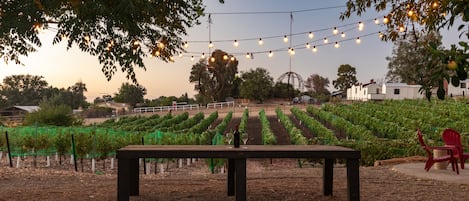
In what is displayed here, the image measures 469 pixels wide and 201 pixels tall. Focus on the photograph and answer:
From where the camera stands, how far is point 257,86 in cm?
5716

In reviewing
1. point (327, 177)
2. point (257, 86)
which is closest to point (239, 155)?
point (327, 177)

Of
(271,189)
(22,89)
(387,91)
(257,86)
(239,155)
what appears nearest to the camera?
(239,155)

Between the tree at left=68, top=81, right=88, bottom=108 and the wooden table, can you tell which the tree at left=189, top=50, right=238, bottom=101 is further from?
the wooden table

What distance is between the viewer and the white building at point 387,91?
5006 cm

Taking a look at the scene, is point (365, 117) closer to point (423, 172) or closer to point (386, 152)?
point (386, 152)

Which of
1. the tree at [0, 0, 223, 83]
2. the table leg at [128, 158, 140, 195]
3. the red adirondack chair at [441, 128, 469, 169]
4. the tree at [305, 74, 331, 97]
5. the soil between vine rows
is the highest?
the tree at [305, 74, 331, 97]

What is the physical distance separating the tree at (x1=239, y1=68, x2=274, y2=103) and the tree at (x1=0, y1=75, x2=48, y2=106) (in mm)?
31996

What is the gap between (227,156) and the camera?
386cm

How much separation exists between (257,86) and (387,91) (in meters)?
16.5

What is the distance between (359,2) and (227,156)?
3646 millimetres

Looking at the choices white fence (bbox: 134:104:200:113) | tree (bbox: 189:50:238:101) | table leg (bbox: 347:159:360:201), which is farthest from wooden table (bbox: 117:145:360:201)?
tree (bbox: 189:50:238:101)

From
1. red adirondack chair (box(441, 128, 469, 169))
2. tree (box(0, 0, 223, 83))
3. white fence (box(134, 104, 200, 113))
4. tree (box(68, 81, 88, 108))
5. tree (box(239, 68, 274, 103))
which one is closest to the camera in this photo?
tree (box(0, 0, 223, 83))

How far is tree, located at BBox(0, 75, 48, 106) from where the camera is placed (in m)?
65.4

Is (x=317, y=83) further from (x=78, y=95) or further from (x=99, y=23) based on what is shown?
(x=99, y=23)
